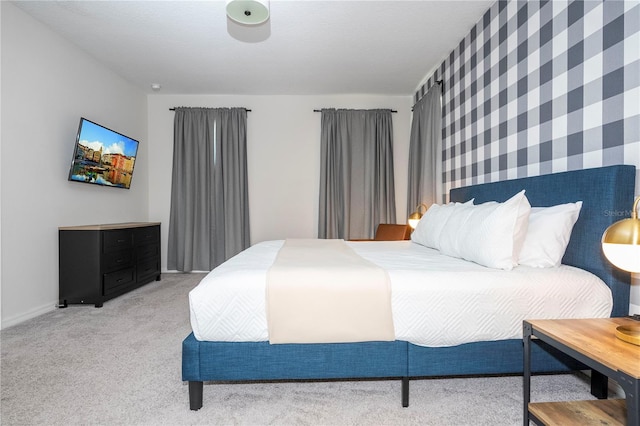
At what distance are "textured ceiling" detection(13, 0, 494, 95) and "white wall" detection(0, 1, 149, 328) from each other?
0.26 metres

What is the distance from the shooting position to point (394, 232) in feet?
12.9

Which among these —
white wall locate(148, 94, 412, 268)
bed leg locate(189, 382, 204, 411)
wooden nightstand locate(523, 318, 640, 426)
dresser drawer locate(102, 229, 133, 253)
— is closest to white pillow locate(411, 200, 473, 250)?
wooden nightstand locate(523, 318, 640, 426)

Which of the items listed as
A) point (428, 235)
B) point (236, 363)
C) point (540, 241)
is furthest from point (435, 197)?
point (236, 363)

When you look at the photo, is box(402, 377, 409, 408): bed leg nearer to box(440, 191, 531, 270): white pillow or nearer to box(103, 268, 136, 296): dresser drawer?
box(440, 191, 531, 270): white pillow

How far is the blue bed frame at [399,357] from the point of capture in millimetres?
1523

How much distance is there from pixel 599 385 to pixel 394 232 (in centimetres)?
243

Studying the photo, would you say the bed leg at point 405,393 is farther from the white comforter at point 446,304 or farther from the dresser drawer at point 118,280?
the dresser drawer at point 118,280

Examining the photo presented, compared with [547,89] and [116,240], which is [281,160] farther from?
[547,89]

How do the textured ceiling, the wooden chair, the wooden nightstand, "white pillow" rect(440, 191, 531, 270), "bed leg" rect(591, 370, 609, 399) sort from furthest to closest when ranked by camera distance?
the wooden chair
the textured ceiling
"white pillow" rect(440, 191, 531, 270)
"bed leg" rect(591, 370, 609, 399)
the wooden nightstand

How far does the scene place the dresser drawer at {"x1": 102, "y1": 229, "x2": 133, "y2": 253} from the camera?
10.8ft

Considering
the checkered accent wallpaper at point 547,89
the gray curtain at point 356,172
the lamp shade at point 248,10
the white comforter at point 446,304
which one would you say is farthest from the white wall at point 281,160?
the white comforter at point 446,304

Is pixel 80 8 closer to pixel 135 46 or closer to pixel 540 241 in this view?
pixel 135 46

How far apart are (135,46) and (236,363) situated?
347 cm

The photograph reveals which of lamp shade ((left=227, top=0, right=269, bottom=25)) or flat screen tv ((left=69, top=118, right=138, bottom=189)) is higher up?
lamp shade ((left=227, top=0, right=269, bottom=25))
